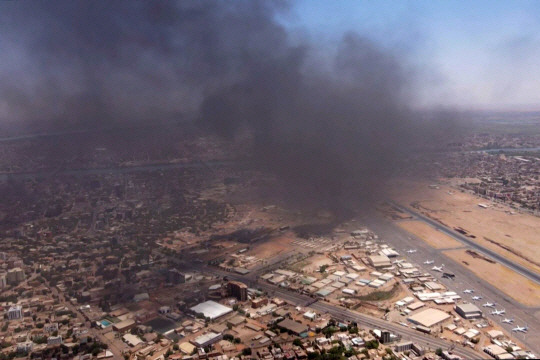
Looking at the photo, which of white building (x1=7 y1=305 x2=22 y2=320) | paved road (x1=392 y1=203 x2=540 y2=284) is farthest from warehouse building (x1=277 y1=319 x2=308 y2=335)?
paved road (x1=392 y1=203 x2=540 y2=284)

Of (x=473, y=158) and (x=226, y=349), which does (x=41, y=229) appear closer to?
(x=226, y=349)

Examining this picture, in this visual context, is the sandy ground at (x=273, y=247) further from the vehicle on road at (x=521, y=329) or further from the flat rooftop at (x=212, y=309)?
the vehicle on road at (x=521, y=329)

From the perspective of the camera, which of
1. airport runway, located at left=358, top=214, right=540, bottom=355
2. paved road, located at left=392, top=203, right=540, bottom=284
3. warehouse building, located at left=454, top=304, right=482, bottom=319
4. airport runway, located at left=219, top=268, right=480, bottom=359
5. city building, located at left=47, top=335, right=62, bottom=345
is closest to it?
airport runway, located at left=219, top=268, right=480, bottom=359

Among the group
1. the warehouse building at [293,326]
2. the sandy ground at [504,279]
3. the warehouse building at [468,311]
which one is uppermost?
the warehouse building at [293,326]

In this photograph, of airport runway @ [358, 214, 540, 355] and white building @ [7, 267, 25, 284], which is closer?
airport runway @ [358, 214, 540, 355]

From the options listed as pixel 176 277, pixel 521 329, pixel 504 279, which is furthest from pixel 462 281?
pixel 176 277

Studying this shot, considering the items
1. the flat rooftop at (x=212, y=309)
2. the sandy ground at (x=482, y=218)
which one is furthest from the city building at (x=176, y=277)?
the sandy ground at (x=482, y=218)

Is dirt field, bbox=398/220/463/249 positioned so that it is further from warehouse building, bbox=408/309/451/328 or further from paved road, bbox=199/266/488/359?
paved road, bbox=199/266/488/359
